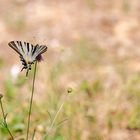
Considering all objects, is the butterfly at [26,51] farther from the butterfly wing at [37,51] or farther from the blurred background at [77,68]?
the blurred background at [77,68]

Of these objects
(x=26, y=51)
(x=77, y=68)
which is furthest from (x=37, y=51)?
(x=77, y=68)

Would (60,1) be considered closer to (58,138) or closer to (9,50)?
(9,50)

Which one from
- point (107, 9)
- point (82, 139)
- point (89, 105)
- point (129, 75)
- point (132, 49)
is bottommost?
point (82, 139)

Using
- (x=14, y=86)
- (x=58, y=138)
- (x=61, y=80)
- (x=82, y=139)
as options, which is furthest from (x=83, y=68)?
(x=58, y=138)

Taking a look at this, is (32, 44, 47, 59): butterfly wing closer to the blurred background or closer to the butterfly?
the butterfly

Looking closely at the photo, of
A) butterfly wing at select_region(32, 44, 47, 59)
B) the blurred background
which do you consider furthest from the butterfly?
the blurred background

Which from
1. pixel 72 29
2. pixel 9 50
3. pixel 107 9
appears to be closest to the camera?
pixel 9 50

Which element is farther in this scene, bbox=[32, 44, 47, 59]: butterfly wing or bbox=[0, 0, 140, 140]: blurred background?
bbox=[0, 0, 140, 140]: blurred background

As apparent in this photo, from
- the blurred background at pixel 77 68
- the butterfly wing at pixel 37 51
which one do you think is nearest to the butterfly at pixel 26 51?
the butterfly wing at pixel 37 51

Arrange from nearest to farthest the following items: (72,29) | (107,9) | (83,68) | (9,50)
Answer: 1. (83,68)
2. (9,50)
3. (72,29)
4. (107,9)
